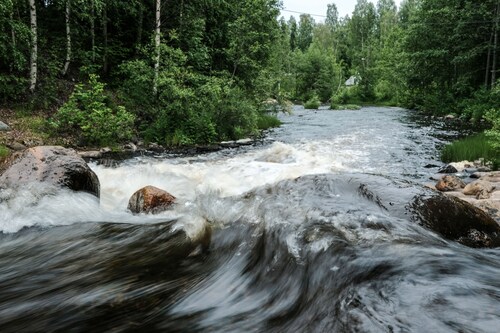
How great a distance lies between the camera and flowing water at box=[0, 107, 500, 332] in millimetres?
2799

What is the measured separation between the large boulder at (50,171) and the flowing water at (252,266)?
0.21 m

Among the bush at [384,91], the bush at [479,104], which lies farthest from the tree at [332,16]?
the bush at [479,104]

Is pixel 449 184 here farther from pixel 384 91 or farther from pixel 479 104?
pixel 384 91

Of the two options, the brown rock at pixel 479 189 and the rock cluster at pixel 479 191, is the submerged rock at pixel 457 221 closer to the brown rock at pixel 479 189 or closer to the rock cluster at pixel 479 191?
the rock cluster at pixel 479 191

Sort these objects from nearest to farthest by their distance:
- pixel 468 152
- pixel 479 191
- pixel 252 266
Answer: pixel 252 266, pixel 479 191, pixel 468 152

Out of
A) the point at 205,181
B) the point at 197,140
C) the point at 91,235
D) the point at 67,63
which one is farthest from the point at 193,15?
the point at 91,235

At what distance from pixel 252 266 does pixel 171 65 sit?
12.7m

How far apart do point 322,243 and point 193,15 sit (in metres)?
18.1

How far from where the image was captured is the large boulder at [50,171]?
6.20 m

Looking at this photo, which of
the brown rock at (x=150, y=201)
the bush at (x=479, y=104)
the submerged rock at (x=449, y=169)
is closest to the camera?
the brown rock at (x=150, y=201)

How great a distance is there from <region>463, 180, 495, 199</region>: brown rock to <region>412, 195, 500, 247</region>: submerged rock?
306 centimetres

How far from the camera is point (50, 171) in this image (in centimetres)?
633

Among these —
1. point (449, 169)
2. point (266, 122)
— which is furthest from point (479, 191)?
point (266, 122)

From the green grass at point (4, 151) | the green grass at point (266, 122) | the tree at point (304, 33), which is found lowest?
the green grass at point (4, 151)
